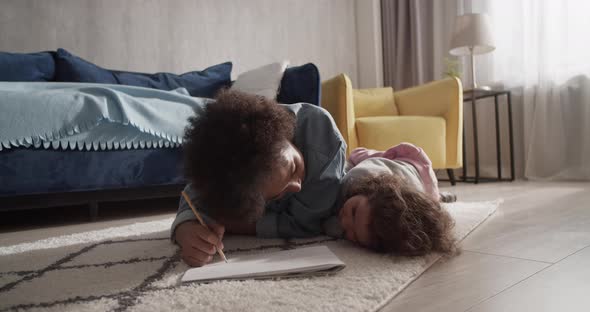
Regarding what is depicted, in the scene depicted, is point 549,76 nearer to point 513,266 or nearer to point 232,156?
point 513,266

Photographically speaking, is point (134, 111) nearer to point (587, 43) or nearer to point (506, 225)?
point (506, 225)

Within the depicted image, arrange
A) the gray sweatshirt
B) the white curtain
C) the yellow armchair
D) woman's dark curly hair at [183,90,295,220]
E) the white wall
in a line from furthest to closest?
the white wall
the white curtain
the yellow armchair
the gray sweatshirt
woman's dark curly hair at [183,90,295,220]

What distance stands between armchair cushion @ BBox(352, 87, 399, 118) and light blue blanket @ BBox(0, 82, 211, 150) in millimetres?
1365

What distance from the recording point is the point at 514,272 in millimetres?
666

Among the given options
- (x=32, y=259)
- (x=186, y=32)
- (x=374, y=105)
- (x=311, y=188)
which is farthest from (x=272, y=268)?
(x=186, y=32)

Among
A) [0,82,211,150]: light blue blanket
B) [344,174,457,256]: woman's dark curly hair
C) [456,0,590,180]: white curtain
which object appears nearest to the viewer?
[344,174,457,256]: woman's dark curly hair

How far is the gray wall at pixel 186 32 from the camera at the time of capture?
7.42 feet

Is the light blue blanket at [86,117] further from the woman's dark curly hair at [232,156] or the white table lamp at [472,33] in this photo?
the white table lamp at [472,33]

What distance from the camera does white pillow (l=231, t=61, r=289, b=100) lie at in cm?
189

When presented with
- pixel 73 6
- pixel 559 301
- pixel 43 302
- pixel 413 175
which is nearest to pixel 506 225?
pixel 413 175

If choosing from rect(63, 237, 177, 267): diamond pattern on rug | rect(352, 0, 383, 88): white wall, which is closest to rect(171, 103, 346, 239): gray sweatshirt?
rect(63, 237, 177, 267): diamond pattern on rug

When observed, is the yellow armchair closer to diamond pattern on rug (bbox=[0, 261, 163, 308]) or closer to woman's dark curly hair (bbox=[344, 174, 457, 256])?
woman's dark curly hair (bbox=[344, 174, 457, 256])

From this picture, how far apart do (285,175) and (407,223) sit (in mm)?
239

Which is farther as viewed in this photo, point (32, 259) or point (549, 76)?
point (549, 76)
